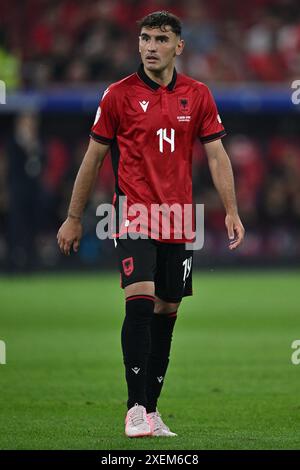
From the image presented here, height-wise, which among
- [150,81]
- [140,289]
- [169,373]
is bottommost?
[169,373]

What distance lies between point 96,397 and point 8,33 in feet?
53.7

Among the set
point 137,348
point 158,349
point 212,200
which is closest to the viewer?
point 137,348

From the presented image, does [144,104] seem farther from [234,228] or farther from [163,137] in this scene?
[234,228]

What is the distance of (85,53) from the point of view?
24.2m

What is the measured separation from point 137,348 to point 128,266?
1.53 feet

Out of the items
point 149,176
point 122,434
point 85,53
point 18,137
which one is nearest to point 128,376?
point 122,434

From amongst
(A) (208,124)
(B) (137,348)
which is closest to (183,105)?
(A) (208,124)

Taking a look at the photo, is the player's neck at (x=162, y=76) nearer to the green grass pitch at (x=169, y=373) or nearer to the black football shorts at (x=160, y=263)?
the black football shorts at (x=160, y=263)

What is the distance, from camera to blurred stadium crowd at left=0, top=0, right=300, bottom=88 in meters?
23.3

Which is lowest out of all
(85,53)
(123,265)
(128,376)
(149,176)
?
(128,376)

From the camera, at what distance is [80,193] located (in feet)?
23.0

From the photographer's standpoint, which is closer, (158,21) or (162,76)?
(158,21)
